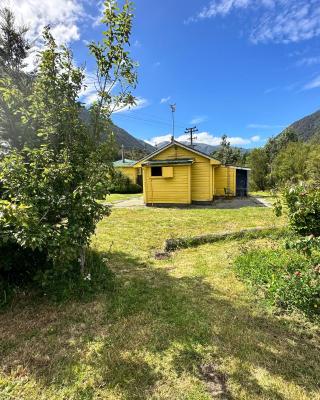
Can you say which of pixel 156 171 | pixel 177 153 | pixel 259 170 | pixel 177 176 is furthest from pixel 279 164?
pixel 156 171

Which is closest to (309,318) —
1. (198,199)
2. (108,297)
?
(108,297)

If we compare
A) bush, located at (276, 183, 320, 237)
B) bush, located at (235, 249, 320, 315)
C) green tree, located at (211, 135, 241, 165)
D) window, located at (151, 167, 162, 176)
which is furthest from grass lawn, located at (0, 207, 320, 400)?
green tree, located at (211, 135, 241, 165)

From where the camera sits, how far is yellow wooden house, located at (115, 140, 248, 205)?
15.0m

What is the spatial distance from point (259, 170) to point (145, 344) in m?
33.5

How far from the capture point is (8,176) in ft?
11.6

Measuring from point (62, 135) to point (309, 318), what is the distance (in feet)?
14.4

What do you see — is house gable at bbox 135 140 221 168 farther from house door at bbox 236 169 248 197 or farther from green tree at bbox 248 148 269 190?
green tree at bbox 248 148 269 190

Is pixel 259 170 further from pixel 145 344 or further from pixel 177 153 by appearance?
pixel 145 344

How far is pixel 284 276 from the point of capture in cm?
386

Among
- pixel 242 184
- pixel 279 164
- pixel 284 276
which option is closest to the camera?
pixel 284 276

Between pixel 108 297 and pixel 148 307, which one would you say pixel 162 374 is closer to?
pixel 148 307

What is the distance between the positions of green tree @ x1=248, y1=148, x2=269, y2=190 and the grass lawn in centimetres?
3089

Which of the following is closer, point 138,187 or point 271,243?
point 271,243

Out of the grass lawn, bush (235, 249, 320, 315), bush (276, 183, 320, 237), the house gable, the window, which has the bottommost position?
the grass lawn
